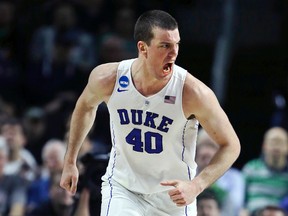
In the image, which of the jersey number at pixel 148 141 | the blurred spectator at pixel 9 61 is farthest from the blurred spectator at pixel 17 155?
the jersey number at pixel 148 141

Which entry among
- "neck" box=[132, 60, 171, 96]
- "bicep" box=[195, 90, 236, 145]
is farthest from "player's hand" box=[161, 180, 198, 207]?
"neck" box=[132, 60, 171, 96]

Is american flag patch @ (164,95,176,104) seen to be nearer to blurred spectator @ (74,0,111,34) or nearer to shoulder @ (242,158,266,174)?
shoulder @ (242,158,266,174)

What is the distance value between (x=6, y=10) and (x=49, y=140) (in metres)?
2.18

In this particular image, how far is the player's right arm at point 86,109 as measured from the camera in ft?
21.5

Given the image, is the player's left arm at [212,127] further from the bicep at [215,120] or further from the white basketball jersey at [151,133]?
the white basketball jersey at [151,133]

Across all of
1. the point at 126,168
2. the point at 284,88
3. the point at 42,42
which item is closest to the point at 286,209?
the point at 284,88

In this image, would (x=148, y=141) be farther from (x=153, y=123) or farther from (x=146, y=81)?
(x=146, y=81)

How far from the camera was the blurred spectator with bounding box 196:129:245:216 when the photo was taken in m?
9.63

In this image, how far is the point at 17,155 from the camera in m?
10.9

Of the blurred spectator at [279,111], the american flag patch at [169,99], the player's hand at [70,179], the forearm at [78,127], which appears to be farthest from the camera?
the blurred spectator at [279,111]

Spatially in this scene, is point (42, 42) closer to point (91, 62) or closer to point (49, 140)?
point (91, 62)

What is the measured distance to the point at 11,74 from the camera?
40.0ft

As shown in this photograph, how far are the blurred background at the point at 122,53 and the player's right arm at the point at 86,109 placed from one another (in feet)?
15.0

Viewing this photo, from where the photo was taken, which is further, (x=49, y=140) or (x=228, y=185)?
(x=49, y=140)
